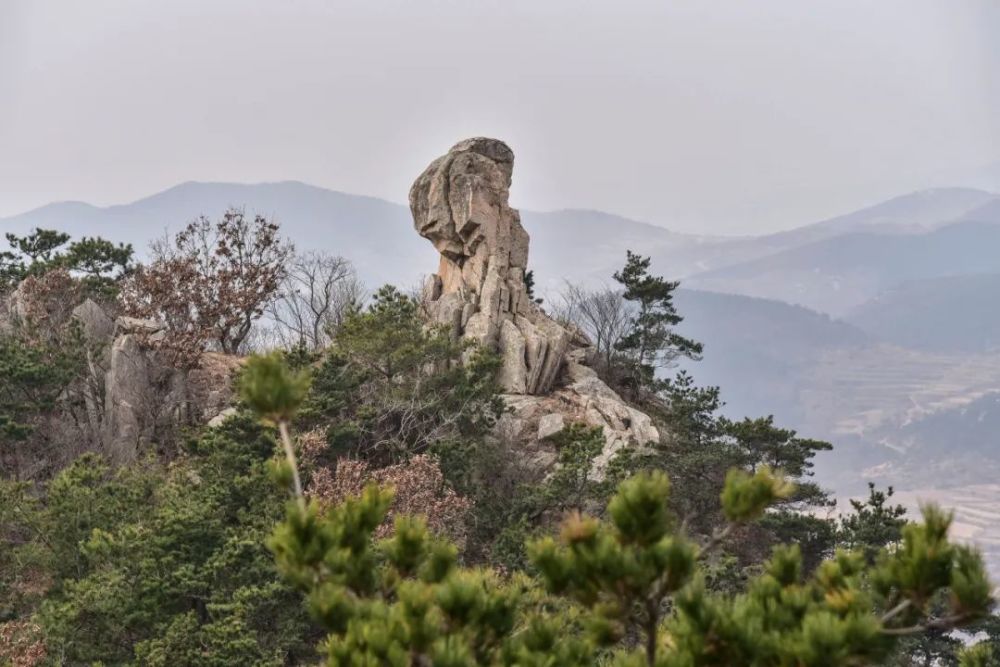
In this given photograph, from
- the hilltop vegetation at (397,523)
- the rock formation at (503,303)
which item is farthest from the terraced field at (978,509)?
the hilltop vegetation at (397,523)

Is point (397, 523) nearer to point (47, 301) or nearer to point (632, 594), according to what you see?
point (632, 594)

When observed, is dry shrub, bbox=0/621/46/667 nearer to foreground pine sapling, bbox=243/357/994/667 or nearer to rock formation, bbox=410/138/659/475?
foreground pine sapling, bbox=243/357/994/667

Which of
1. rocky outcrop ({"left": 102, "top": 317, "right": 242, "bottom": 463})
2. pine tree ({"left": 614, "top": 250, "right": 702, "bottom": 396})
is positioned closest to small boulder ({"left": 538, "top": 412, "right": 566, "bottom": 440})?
pine tree ({"left": 614, "top": 250, "right": 702, "bottom": 396})

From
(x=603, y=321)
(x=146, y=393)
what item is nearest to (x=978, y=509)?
(x=603, y=321)

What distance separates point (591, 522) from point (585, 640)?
24.7 inches

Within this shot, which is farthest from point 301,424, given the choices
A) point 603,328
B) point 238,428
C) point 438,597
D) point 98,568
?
point 603,328

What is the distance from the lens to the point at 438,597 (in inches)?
137

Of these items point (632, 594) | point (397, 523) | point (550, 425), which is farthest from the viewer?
point (550, 425)

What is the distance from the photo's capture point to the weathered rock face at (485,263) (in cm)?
2239

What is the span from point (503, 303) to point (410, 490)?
10950 mm

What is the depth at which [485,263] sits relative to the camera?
24453 millimetres

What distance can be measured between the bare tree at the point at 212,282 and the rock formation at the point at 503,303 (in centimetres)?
507

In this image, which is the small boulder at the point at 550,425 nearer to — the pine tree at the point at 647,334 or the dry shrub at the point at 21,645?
the pine tree at the point at 647,334

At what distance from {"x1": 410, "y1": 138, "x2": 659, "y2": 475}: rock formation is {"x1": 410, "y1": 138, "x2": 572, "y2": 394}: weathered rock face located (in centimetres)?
3
